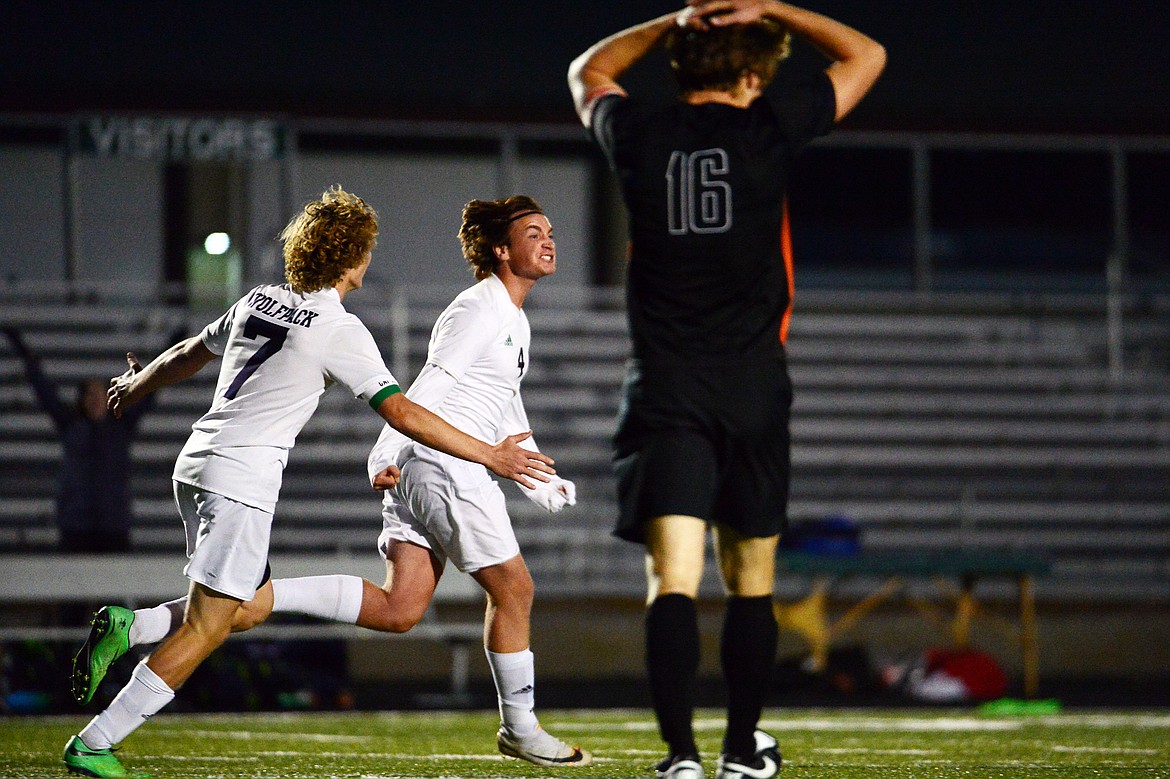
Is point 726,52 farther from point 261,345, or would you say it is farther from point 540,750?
point 540,750

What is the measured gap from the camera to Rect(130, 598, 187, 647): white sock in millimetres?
5324

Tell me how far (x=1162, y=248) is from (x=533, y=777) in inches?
555

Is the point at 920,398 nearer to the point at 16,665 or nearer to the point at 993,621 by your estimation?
the point at 993,621

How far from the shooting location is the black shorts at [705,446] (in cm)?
419

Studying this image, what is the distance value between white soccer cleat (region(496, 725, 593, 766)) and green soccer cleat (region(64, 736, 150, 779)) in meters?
1.24

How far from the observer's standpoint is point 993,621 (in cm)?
1428

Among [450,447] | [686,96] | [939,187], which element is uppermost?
[939,187]

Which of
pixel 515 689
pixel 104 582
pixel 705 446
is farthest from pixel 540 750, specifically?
pixel 104 582

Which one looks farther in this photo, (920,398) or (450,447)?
(920,398)

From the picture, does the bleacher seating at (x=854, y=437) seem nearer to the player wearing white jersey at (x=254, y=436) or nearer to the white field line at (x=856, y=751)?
the white field line at (x=856, y=751)

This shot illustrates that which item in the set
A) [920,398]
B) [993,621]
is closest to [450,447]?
[993,621]

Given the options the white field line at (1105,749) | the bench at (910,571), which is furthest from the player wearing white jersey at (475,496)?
the bench at (910,571)

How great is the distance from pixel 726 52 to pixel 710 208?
0.38 m

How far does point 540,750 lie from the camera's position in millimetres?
5691
